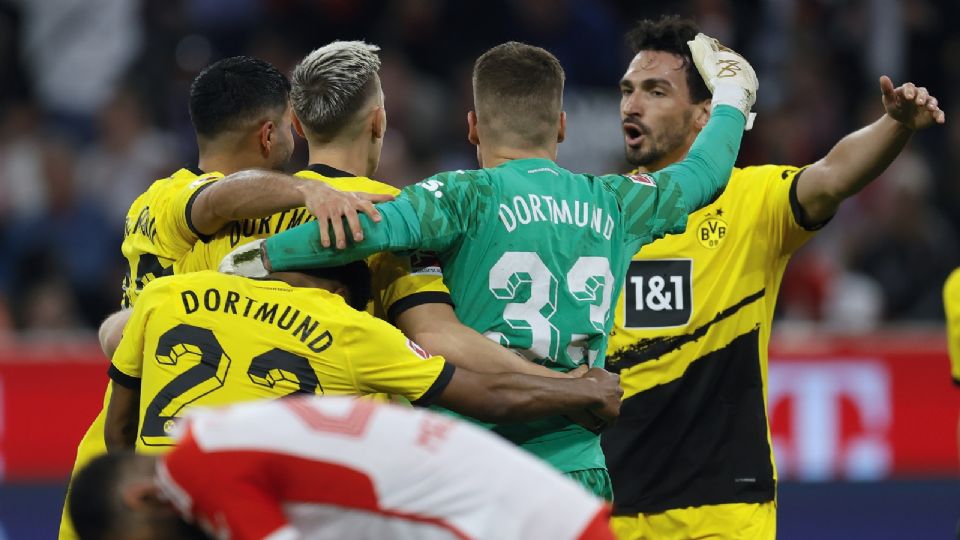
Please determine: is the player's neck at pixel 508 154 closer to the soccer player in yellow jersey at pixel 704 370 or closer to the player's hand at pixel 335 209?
the player's hand at pixel 335 209

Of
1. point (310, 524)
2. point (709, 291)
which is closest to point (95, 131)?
point (709, 291)

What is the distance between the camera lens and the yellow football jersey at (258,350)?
420 cm

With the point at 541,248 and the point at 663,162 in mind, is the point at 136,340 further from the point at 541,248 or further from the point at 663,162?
the point at 663,162

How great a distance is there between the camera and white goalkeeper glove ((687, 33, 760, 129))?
16.6 feet

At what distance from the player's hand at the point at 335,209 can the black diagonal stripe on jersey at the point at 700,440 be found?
185cm

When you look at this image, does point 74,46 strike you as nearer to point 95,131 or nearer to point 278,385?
point 95,131

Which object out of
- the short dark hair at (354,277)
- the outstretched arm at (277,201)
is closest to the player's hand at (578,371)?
the short dark hair at (354,277)

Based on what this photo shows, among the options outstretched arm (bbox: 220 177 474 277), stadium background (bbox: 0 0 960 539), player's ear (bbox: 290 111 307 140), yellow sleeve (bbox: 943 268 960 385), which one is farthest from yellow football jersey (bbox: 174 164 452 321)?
stadium background (bbox: 0 0 960 539)

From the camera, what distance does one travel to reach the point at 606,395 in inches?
173

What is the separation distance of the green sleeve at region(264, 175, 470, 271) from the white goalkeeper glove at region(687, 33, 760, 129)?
3.86 feet

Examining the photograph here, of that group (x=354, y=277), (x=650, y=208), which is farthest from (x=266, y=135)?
(x=650, y=208)

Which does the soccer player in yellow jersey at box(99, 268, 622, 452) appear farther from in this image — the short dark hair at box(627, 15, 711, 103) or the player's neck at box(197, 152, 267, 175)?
the short dark hair at box(627, 15, 711, 103)

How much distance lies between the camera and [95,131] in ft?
38.1

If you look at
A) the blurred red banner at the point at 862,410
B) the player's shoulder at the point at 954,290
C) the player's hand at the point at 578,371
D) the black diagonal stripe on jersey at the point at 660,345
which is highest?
the player's shoulder at the point at 954,290
